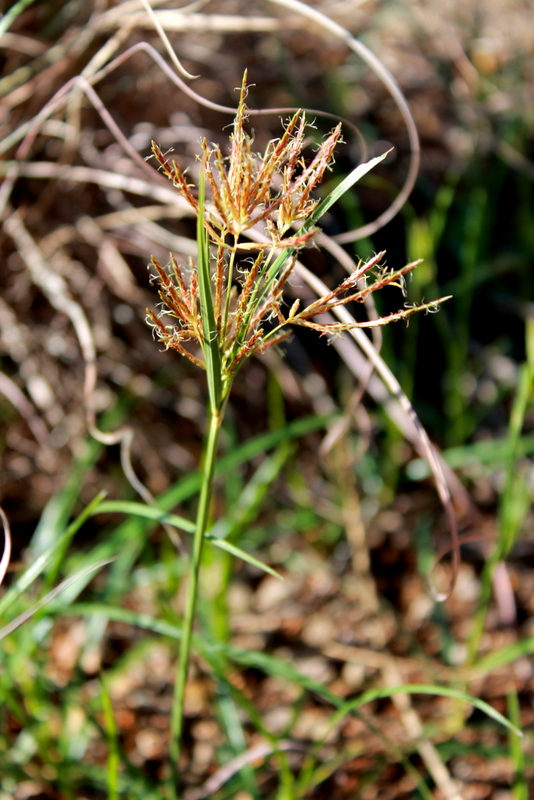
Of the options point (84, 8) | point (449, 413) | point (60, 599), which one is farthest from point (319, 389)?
point (84, 8)

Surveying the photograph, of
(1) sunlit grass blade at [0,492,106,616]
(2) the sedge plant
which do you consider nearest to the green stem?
(2) the sedge plant

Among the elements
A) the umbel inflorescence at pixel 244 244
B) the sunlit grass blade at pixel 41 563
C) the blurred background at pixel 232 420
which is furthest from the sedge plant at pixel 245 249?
the blurred background at pixel 232 420

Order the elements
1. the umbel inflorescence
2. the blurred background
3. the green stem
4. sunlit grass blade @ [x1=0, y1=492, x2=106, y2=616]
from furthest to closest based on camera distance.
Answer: the blurred background
sunlit grass blade @ [x1=0, y1=492, x2=106, y2=616]
the green stem
the umbel inflorescence

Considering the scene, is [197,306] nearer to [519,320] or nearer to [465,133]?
[519,320]

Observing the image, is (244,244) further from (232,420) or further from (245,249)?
(232,420)

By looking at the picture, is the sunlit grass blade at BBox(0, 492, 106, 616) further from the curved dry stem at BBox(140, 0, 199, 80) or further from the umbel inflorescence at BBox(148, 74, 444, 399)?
the curved dry stem at BBox(140, 0, 199, 80)

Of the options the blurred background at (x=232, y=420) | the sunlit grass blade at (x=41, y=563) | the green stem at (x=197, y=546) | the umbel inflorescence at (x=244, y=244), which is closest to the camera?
the umbel inflorescence at (x=244, y=244)

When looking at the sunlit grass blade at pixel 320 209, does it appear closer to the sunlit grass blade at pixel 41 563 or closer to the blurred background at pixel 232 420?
the sunlit grass blade at pixel 41 563

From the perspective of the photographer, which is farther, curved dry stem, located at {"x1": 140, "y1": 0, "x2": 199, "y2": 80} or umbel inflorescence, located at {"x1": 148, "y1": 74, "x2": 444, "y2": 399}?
curved dry stem, located at {"x1": 140, "y1": 0, "x2": 199, "y2": 80}

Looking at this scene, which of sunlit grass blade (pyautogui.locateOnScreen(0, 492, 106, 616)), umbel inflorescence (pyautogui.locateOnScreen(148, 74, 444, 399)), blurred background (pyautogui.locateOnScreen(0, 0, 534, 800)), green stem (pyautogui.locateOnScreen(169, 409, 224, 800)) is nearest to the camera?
umbel inflorescence (pyautogui.locateOnScreen(148, 74, 444, 399))

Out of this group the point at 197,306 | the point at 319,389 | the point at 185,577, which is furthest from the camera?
the point at 319,389

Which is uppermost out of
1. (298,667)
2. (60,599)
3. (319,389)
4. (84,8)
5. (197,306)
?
(84,8)
